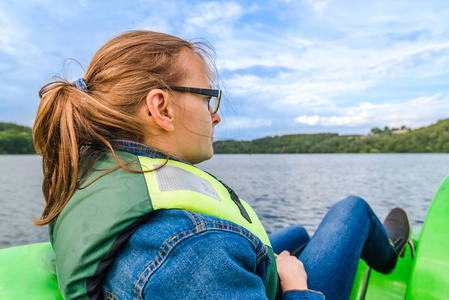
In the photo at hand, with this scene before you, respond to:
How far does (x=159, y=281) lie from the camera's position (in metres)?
0.72

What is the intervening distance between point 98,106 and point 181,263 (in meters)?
0.61

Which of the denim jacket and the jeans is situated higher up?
the denim jacket

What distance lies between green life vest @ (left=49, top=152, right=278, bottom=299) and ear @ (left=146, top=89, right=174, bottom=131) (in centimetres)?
18

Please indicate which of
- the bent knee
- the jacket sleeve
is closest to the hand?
the jacket sleeve

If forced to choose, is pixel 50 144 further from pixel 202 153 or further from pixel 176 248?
pixel 176 248

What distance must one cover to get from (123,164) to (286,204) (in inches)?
474

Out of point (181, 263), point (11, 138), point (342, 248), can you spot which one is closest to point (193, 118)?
point (181, 263)

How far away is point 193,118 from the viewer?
3.82 feet

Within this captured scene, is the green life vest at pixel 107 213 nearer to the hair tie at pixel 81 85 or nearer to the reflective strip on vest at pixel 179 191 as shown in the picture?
the reflective strip on vest at pixel 179 191

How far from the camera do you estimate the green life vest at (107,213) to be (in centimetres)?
76

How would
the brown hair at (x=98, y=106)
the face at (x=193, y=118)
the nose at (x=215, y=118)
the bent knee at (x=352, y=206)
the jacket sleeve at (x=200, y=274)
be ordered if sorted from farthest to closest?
the bent knee at (x=352, y=206) → the nose at (x=215, y=118) → the face at (x=193, y=118) → the brown hair at (x=98, y=106) → the jacket sleeve at (x=200, y=274)

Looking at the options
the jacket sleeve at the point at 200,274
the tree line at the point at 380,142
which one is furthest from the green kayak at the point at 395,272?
the tree line at the point at 380,142

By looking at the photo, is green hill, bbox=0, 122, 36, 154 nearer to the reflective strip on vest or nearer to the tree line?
the tree line

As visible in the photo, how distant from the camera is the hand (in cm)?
117
